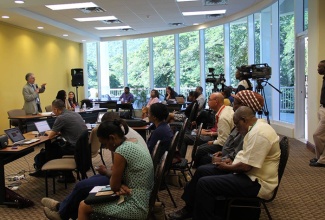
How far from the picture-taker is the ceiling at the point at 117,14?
24.7ft

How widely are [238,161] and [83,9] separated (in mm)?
6734

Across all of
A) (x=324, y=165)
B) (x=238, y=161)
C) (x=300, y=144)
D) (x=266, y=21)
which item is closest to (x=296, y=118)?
(x=300, y=144)

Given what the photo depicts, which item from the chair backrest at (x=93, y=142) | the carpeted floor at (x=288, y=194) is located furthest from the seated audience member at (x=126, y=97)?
the chair backrest at (x=93, y=142)

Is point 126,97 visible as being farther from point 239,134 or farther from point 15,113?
point 239,134

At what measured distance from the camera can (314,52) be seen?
5762 mm

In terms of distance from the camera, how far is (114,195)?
2119 millimetres

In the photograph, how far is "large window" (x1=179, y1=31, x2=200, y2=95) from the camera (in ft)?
39.0

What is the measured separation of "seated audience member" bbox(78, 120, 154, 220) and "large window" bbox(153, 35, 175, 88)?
34.7 ft

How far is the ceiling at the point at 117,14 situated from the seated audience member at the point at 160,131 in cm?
449

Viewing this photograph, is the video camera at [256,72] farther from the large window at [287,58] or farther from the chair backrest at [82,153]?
the chair backrest at [82,153]

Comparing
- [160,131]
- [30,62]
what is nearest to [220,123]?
[160,131]

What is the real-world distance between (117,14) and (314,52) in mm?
5251

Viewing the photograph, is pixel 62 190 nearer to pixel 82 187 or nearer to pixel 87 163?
pixel 87 163

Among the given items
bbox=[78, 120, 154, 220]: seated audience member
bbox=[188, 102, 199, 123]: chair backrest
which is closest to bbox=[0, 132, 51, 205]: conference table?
bbox=[78, 120, 154, 220]: seated audience member
